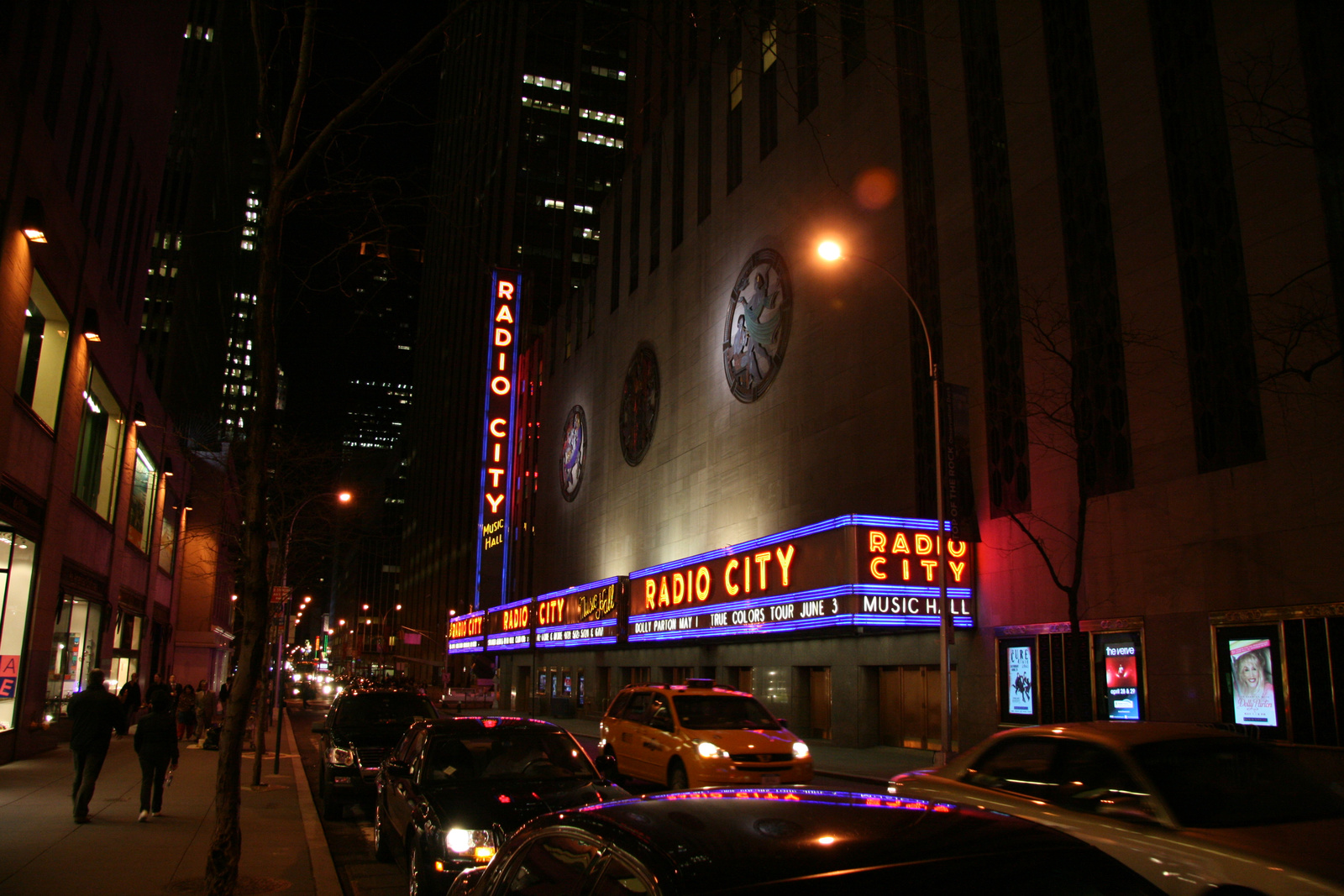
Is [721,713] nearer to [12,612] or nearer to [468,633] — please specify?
[12,612]

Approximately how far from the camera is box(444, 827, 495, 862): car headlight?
7.44 metres

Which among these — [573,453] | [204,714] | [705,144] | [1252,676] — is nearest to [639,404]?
[573,453]

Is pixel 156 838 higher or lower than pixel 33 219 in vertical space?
lower

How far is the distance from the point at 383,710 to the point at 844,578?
11.1 metres

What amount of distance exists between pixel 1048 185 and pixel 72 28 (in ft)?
70.9

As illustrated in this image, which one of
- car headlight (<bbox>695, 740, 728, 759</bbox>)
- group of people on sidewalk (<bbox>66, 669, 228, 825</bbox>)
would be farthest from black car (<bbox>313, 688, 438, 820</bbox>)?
car headlight (<bbox>695, 740, 728, 759</bbox>)

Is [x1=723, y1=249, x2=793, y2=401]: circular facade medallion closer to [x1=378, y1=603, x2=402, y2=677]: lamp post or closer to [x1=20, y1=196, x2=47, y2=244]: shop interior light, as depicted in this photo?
[x1=20, y1=196, x2=47, y2=244]: shop interior light

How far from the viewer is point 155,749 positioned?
12.1 m

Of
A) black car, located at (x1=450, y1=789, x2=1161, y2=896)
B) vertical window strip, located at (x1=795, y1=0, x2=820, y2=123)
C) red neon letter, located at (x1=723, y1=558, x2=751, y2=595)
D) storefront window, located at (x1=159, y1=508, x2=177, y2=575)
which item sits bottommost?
black car, located at (x1=450, y1=789, x2=1161, y2=896)

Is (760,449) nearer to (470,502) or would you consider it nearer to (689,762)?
(689,762)

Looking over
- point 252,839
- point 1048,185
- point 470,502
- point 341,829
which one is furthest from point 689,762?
point 470,502

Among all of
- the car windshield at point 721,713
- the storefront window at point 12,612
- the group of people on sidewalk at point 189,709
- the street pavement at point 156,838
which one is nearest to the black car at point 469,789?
the street pavement at point 156,838

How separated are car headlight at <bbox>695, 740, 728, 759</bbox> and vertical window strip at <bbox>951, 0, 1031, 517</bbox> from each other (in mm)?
10590

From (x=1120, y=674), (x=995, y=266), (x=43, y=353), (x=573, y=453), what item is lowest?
(x=1120, y=674)
